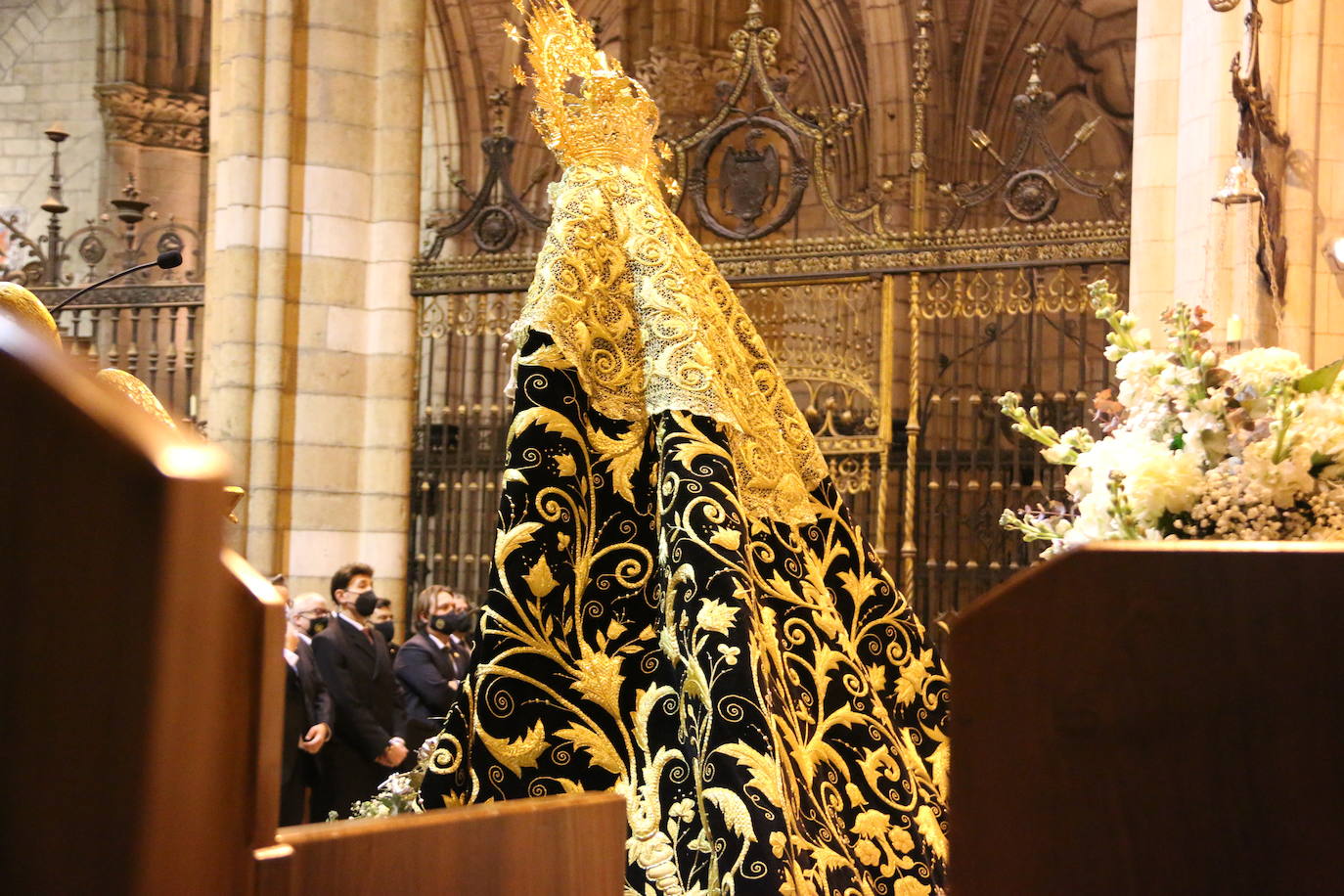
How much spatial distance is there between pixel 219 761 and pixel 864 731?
8.49 ft

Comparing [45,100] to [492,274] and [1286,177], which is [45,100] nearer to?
[492,274]

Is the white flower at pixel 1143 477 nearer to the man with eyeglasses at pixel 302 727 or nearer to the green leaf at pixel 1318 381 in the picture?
the green leaf at pixel 1318 381

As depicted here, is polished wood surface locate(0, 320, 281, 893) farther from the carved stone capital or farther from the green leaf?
the carved stone capital

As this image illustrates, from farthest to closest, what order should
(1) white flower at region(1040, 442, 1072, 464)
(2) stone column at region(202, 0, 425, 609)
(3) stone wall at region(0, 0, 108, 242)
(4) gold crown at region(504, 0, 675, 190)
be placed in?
1. (3) stone wall at region(0, 0, 108, 242)
2. (2) stone column at region(202, 0, 425, 609)
3. (4) gold crown at region(504, 0, 675, 190)
4. (1) white flower at region(1040, 442, 1072, 464)

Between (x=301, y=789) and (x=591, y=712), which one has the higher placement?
(x=591, y=712)

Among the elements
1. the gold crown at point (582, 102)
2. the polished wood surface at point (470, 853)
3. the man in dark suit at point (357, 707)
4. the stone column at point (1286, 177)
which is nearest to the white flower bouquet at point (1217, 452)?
the gold crown at point (582, 102)

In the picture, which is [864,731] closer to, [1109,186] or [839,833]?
[839,833]

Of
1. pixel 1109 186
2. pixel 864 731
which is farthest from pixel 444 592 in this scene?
pixel 864 731

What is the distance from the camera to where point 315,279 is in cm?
895

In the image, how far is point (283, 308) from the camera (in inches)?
348

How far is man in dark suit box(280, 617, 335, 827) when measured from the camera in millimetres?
6258

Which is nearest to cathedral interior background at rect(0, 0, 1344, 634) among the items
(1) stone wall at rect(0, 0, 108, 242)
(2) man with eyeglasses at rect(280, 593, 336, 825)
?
(2) man with eyeglasses at rect(280, 593, 336, 825)

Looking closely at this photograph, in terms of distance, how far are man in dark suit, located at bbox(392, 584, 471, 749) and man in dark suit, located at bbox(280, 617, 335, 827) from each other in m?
0.74

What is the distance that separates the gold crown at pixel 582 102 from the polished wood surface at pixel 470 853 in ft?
7.79
